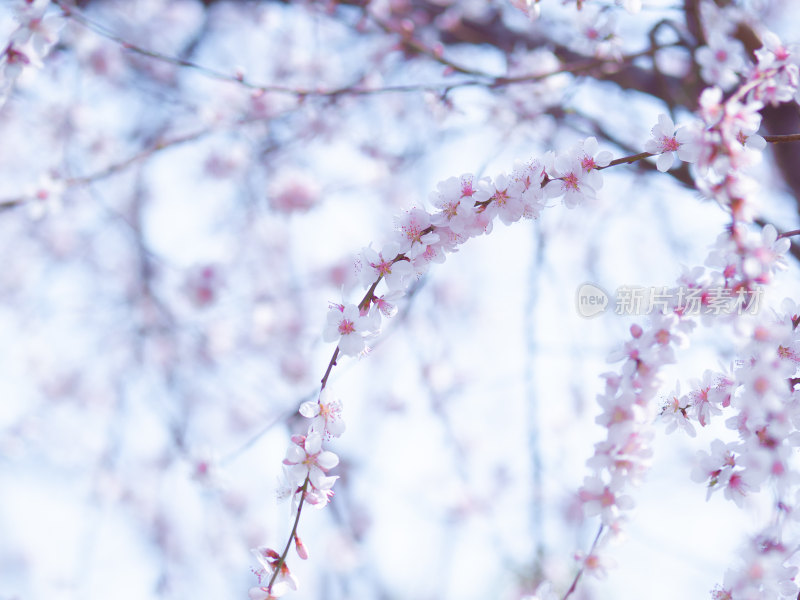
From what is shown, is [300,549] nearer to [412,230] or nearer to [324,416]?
[324,416]

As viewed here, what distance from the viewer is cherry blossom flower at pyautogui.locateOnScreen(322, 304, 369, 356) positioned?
1.25m

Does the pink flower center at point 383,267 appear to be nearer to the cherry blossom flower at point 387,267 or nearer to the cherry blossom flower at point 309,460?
the cherry blossom flower at point 387,267

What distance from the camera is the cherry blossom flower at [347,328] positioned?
4.11 feet

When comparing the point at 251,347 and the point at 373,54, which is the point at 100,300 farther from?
the point at 373,54

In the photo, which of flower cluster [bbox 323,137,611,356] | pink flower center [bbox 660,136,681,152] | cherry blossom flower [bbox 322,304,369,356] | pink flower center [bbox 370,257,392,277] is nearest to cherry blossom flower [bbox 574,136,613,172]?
flower cluster [bbox 323,137,611,356]

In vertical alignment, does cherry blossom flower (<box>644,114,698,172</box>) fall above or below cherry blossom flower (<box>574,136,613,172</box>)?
below

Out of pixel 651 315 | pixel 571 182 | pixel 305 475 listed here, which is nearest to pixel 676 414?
pixel 651 315

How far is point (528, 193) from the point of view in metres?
1.27

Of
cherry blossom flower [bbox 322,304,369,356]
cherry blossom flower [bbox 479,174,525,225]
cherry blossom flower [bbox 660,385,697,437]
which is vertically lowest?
cherry blossom flower [bbox 660,385,697,437]

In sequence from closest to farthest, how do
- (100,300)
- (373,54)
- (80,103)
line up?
(373,54) < (80,103) < (100,300)

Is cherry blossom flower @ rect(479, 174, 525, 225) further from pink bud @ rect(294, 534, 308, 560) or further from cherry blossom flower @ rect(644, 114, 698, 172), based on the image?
pink bud @ rect(294, 534, 308, 560)

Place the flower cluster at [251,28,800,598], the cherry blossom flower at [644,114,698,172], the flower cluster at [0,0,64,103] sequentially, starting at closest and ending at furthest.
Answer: the flower cluster at [251,28,800,598] < the cherry blossom flower at [644,114,698,172] < the flower cluster at [0,0,64,103]

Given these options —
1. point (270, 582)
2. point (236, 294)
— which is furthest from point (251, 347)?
point (270, 582)

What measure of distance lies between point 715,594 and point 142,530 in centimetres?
476
